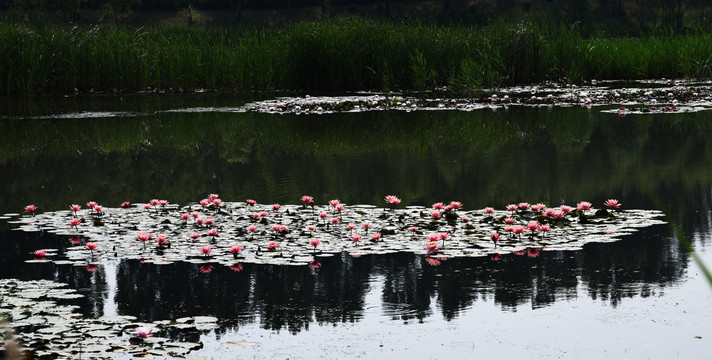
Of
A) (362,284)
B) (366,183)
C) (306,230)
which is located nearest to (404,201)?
(366,183)

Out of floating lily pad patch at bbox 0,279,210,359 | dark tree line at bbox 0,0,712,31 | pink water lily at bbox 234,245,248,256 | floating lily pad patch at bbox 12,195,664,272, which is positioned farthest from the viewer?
dark tree line at bbox 0,0,712,31

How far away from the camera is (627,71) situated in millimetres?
23625

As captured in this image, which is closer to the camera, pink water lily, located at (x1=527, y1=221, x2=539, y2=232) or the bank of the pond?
pink water lily, located at (x1=527, y1=221, x2=539, y2=232)

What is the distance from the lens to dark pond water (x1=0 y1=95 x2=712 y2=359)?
432 cm

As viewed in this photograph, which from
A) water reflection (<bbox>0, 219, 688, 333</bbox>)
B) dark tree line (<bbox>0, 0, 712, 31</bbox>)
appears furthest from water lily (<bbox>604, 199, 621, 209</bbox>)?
dark tree line (<bbox>0, 0, 712, 31</bbox>)

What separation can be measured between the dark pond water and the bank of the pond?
419cm

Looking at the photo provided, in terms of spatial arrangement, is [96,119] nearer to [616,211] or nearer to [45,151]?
[45,151]

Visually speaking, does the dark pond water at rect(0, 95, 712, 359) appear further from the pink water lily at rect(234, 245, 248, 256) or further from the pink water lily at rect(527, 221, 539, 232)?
the pink water lily at rect(527, 221, 539, 232)

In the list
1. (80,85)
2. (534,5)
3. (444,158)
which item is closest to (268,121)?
(444,158)

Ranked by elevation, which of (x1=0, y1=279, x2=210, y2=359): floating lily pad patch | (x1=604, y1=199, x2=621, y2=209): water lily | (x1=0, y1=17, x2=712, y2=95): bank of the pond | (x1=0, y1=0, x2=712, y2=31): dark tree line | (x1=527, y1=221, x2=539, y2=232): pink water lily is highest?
(x1=0, y1=0, x2=712, y2=31): dark tree line

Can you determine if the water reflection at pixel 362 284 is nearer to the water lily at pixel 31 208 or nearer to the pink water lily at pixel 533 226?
the pink water lily at pixel 533 226

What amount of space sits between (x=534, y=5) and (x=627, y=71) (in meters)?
45.1

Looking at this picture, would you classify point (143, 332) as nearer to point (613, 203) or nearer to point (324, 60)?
point (613, 203)

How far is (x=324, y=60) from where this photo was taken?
2105 cm
